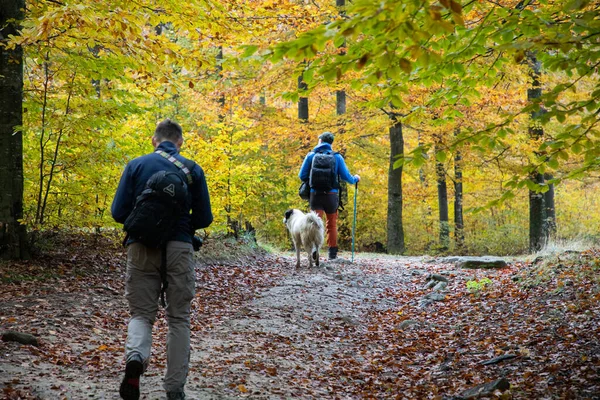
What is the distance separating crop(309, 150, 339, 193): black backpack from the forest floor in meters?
1.72

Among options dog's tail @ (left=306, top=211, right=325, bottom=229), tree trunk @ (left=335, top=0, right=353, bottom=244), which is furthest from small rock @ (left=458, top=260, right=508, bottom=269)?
tree trunk @ (left=335, top=0, right=353, bottom=244)

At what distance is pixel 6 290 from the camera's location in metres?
6.61

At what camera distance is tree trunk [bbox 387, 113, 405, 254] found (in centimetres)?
1603

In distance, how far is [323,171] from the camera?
1041 centimetres

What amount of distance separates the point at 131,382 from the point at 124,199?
1.31 metres

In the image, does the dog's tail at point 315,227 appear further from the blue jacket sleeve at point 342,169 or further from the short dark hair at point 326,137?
the short dark hair at point 326,137

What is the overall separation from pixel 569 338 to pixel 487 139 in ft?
8.20

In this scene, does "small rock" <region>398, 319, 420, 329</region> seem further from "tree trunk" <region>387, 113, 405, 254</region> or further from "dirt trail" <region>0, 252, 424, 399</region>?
"tree trunk" <region>387, 113, 405, 254</region>

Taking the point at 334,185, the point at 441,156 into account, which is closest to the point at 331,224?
the point at 334,185

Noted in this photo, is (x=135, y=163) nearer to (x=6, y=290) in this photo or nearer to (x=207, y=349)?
(x=207, y=349)

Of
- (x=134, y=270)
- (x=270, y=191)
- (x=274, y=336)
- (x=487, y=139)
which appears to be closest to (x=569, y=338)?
(x=487, y=139)

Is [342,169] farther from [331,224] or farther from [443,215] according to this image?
[443,215]

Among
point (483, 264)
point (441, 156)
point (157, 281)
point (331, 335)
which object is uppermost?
point (441, 156)

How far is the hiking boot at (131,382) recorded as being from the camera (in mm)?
3678
